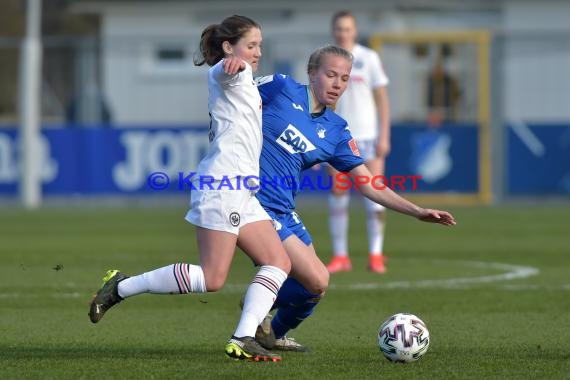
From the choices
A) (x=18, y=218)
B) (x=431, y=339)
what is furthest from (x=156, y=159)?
(x=431, y=339)

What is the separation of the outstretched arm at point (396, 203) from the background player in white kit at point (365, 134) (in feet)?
14.3

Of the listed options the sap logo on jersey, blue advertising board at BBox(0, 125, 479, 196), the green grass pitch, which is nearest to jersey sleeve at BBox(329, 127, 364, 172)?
the sap logo on jersey

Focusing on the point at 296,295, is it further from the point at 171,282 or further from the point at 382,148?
the point at 382,148

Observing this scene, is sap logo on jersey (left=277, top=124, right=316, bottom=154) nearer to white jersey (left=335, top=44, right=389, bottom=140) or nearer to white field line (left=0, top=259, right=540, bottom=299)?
white field line (left=0, top=259, right=540, bottom=299)

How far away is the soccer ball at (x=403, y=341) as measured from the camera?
20.4 ft

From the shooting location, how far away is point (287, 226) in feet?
21.6

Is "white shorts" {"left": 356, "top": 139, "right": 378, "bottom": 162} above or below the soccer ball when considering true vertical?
above

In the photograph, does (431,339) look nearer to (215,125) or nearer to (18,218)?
(215,125)

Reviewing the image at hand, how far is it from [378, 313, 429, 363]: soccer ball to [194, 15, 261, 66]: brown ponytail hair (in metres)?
1.59

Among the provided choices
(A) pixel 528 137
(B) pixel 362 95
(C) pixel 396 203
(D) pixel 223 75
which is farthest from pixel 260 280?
(A) pixel 528 137

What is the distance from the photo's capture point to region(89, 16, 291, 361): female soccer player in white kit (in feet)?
19.8

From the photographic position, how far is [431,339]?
7102 millimetres

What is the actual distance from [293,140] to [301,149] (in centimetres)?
7

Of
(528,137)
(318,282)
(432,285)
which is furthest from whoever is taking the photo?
(528,137)
